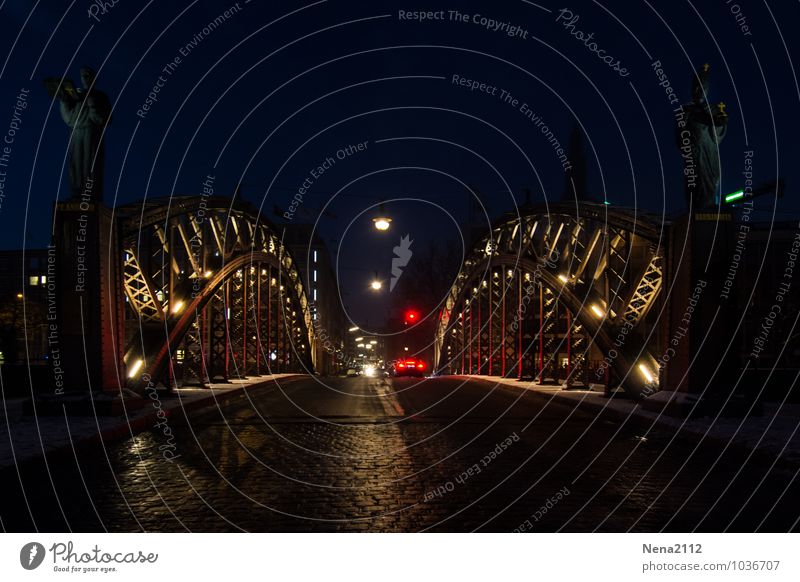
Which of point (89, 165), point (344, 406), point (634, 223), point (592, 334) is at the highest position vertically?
point (89, 165)

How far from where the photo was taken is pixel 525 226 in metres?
31.2

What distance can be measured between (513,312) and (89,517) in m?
35.6

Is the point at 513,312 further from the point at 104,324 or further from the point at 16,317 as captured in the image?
the point at 16,317

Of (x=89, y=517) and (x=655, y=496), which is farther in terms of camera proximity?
(x=655, y=496)

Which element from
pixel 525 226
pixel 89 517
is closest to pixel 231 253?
pixel 525 226

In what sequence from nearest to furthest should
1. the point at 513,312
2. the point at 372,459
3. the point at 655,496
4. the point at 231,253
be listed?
the point at 655,496 < the point at 372,459 < the point at 231,253 < the point at 513,312

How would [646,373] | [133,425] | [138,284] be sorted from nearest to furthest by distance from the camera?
[133,425] → [646,373] → [138,284]

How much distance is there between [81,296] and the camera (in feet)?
53.2
